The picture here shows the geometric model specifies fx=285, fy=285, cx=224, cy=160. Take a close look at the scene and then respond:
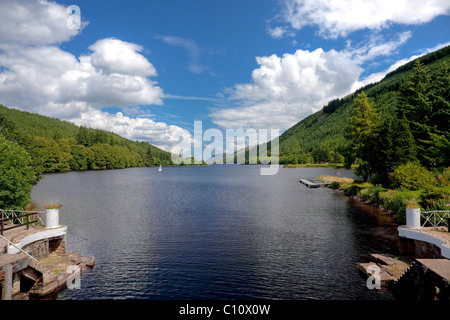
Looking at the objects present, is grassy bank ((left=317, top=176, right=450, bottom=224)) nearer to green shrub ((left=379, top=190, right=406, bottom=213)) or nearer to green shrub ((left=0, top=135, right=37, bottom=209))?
green shrub ((left=379, top=190, right=406, bottom=213))

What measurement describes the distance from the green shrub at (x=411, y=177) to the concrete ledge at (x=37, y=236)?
125ft

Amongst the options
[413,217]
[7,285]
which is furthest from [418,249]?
[7,285]

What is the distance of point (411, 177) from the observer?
121 feet

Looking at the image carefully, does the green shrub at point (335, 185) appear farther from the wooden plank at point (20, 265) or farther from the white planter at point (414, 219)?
the wooden plank at point (20, 265)

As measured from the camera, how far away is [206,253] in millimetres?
22594

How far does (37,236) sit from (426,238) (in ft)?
84.1

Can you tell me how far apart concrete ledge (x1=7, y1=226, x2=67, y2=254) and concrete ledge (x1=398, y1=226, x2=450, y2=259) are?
24.1 m

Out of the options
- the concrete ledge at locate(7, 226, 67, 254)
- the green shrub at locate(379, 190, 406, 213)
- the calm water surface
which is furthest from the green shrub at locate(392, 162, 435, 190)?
the concrete ledge at locate(7, 226, 67, 254)

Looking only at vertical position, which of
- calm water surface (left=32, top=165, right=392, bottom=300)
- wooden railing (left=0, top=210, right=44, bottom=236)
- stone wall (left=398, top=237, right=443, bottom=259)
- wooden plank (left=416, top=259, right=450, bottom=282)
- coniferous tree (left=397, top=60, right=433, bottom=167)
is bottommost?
calm water surface (left=32, top=165, right=392, bottom=300)

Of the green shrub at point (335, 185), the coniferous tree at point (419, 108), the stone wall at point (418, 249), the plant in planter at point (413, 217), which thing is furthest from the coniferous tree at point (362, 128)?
the stone wall at point (418, 249)

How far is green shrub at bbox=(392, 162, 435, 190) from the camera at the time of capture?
35.8 metres

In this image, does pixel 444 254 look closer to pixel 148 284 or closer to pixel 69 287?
pixel 148 284

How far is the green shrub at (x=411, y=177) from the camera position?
35.8m

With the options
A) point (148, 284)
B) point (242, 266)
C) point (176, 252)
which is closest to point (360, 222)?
point (242, 266)
